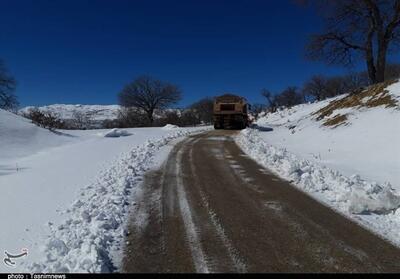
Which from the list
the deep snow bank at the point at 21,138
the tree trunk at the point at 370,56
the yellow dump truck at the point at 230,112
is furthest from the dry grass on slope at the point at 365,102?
the deep snow bank at the point at 21,138

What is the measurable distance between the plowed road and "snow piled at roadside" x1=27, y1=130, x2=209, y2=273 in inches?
10.6

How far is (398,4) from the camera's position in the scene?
2586 centimetres

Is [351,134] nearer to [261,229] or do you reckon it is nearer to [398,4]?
[261,229]

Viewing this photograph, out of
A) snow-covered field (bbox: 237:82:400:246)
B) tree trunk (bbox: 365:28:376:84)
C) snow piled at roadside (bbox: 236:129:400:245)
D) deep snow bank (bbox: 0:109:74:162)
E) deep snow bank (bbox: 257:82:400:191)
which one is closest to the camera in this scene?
snow piled at roadside (bbox: 236:129:400:245)

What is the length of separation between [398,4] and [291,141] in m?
13.9

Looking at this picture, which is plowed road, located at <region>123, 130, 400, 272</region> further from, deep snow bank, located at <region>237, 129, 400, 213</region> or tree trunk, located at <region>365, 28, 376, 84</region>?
tree trunk, located at <region>365, 28, 376, 84</region>

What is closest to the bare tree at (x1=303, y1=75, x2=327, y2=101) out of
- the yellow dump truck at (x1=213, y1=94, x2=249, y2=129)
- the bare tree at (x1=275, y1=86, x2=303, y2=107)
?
the bare tree at (x1=275, y1=86, x2=303, y2=107)

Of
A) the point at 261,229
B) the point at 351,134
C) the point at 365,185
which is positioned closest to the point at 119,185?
the point at 261,229

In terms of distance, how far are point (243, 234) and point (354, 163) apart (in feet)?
26.6

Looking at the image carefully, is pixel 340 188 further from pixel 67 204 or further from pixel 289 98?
pixel 289 98

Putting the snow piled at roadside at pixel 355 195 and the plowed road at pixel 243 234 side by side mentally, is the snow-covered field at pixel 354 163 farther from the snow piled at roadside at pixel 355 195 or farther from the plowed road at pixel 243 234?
the plowed road at pixel 243 234

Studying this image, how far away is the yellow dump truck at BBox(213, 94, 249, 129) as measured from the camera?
3550 cm

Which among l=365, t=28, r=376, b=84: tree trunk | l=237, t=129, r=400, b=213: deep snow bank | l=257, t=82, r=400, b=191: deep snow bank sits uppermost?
l=365, t=28, r=376, b=84: tree trunk

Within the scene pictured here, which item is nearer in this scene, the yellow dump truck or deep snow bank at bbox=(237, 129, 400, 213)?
deep snow bank at bbox=(237, 129, 400, 213)
